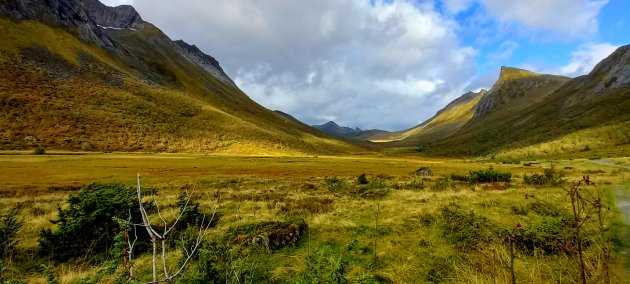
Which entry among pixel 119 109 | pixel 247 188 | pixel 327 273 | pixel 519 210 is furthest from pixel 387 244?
pixel 119 109

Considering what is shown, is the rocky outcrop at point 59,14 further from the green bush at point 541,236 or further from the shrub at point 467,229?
the green bush at point 541,236

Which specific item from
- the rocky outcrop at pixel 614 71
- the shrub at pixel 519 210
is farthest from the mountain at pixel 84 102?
the rocky outcrop at pixel 614 71

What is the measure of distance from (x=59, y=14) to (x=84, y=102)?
170ft

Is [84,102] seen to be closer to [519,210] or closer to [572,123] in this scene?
[519,210]

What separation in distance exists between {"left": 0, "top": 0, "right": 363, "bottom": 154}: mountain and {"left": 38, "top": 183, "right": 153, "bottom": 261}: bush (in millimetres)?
64223

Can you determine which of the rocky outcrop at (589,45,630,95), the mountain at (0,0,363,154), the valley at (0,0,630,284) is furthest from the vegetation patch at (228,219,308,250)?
the rocky outcrop at (589,45,630,95)

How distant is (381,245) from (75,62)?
112 m

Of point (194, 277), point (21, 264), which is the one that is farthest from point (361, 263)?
point (21, 264)

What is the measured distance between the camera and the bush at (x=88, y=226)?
11.3m

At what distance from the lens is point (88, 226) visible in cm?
1196

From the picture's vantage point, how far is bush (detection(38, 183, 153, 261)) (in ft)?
37.0

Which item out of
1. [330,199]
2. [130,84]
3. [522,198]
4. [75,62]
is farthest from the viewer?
[130,84]

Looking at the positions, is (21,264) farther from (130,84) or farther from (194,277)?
(130,84)

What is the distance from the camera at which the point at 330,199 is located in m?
21.7
